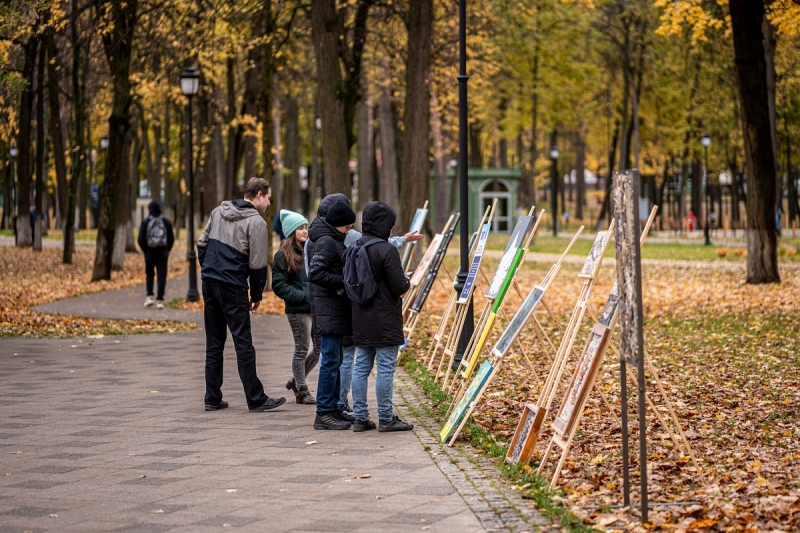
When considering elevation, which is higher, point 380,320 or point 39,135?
point 39,135

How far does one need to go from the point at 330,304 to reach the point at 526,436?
2347mm

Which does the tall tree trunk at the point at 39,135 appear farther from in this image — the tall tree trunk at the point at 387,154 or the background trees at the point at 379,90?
the tall tree trunk at the point at 387,154

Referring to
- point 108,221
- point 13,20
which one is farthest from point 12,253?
point 13,20

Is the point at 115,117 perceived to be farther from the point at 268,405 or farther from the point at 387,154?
the point at 268,405

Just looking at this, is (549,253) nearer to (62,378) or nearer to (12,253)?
(12,253)

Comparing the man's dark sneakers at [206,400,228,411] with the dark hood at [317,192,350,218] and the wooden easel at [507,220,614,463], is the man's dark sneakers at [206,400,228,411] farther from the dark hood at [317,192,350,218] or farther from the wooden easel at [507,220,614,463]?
the wooden easel at [507,220,614,463]

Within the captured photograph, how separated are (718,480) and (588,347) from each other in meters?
1.13

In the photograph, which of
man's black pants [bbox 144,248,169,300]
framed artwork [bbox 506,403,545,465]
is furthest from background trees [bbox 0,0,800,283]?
framed artwork [bbox 506,403,545,465]

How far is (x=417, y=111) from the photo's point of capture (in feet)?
72.6

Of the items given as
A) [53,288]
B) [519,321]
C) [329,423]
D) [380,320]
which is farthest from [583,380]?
[53,288]

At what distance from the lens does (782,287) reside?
22.4 metres

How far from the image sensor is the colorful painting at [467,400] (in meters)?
8.38

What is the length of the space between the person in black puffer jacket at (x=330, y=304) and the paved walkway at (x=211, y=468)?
255mm

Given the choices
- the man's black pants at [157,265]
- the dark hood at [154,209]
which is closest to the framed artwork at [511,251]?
the dark hood at [154,209]
